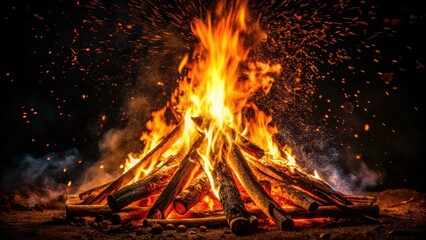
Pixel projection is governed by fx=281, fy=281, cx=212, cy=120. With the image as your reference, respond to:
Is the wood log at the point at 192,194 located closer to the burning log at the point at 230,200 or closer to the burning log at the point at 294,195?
the burning log at the point at 230,200

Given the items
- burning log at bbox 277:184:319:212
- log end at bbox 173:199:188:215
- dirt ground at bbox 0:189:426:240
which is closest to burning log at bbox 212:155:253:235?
dirt ground at bbox 0:189:426:240

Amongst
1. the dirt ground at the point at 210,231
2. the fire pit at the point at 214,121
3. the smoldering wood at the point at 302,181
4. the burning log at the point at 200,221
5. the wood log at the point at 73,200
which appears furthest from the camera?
the wood log at the point at 73,200

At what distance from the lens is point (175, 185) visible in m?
3.96

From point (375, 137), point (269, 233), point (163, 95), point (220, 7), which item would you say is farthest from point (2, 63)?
point (375, 137)

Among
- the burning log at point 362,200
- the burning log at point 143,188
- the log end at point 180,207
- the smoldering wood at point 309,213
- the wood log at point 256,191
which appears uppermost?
the burning log at point 143,188

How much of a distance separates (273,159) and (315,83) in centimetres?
467

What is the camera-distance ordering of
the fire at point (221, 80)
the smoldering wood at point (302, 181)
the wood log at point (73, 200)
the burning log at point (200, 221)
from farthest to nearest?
1. the fire at point (221, 80)
2. the wood log at point (73, 200)
3. the smoldering wood at point (302, 181)
4. the burning log at point (200, 221)

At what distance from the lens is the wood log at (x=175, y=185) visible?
11.8 ft

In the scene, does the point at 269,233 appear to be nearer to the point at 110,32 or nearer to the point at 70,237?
the point at 70,237

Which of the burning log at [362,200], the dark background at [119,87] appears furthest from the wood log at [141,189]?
the dark background at [119,87]

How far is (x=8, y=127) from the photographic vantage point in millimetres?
8445

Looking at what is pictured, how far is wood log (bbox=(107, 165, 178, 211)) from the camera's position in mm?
3791

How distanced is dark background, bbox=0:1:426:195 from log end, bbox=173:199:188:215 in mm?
5120

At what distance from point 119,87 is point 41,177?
3.49 meters
